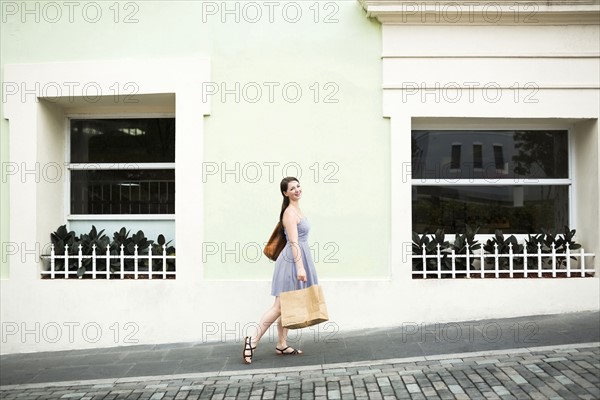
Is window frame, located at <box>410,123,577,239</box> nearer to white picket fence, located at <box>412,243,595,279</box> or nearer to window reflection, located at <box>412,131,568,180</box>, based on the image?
window reflection, located at <box>412,131,568,180</box>

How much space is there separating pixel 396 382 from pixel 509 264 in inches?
116

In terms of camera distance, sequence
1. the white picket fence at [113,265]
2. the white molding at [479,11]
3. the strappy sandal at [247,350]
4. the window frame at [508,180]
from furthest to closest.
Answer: the window frame at [508,180], the white picket fence at [113,265], the white molding at [479,11], the strappy sandal at [247,350]

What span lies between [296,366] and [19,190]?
4.24m

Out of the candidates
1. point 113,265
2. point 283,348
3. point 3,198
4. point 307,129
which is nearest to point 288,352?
point 283,348

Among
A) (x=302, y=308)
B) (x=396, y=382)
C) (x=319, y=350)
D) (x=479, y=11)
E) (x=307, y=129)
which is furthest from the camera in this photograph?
(x=307, y=129)

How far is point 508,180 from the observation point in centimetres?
816

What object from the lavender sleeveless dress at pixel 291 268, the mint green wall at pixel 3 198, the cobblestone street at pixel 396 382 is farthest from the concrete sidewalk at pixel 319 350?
the mint green wall at pixel 3 198

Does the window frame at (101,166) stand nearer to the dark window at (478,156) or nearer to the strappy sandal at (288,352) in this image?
the strappy sandal at (288,352)

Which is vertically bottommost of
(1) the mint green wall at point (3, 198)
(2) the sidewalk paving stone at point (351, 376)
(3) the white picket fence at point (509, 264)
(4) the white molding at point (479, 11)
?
(2) the sidewalk paving stone at point (351, 376)

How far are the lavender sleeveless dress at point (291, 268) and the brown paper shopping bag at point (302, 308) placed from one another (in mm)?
72

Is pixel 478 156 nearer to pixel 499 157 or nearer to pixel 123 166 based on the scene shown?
pixel 499 157

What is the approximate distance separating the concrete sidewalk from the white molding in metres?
3.74

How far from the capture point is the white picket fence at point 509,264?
7.54m

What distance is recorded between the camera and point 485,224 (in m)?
8.12
